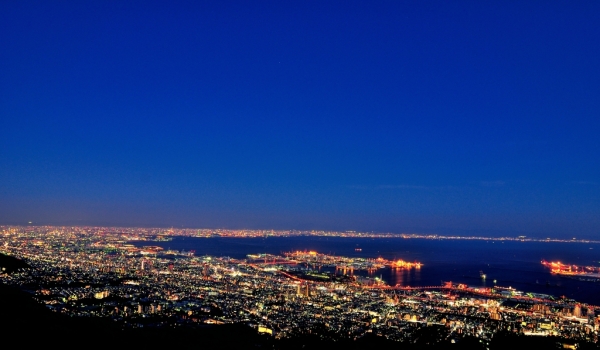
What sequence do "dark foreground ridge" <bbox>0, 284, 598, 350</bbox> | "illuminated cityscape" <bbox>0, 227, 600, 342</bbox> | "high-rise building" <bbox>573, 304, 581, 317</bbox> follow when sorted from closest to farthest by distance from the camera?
"dark foreground ridge" <bbox>0, 284, 598, 350</bbox> → "illuminated cityscape" <bbox>0, 227, 600, 342</bbox> → "high-rise building" <bbox>573, 304, 581, 317</bbox>

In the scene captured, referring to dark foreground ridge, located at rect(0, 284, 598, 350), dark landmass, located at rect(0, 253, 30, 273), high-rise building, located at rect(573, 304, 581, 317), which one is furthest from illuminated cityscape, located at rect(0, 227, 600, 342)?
dark foreground ridge, located at rect(0, 284, 598, 350)

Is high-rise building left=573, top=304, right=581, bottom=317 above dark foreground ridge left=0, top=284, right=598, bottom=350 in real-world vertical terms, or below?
below

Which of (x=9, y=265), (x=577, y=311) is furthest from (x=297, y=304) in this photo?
(x=9, y=265)

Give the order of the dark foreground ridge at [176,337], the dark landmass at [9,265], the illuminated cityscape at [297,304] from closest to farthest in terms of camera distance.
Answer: the dark foreground ridge at [176,337] < the illuminated cityscape at [297,304] < the dark landmass at [9,265]

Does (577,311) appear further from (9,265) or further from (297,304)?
(9,265)

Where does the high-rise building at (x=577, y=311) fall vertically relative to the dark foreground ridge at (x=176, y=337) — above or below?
below

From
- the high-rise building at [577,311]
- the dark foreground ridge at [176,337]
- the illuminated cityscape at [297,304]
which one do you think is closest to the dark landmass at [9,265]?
the illuminated cityscape at [297,304]

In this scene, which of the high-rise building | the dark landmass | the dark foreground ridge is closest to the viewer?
the dark foreground ridge

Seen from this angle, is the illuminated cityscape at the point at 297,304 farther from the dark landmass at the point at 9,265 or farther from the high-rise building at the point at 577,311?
the dark landmass at the point at 9,265

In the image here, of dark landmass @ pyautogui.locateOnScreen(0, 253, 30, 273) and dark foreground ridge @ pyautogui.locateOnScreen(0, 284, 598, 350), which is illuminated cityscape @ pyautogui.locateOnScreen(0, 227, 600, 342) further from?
dark foreground ridge @ pyautogui.locateOnScreen(0, 284, 598, 350)

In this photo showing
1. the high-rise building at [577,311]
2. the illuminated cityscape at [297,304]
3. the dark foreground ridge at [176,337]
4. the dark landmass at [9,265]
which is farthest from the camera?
the dark landmass at [9,265]

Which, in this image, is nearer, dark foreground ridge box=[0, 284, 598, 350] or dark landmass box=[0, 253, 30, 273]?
dark foreground ridge box=[0, 284, 598, 350]

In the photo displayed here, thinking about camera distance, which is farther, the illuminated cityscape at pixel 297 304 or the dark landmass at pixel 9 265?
the dark landmass at pixel 9 265
